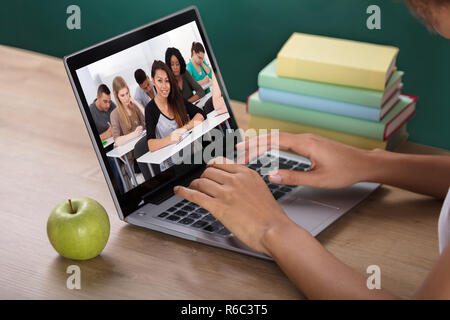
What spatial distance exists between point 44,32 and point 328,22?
1494mm

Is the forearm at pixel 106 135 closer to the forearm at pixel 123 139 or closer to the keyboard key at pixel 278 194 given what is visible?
the forearm at pixel 123 139

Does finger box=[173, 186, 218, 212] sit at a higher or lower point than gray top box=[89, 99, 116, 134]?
lower

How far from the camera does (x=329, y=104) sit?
4.53 ft

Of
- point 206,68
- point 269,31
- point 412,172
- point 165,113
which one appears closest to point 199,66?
point 206,68

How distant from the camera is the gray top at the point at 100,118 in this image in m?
1.02

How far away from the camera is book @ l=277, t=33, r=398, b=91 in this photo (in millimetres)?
1330

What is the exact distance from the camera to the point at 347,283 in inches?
33.7

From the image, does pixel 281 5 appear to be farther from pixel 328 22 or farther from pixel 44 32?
pixel 44 32

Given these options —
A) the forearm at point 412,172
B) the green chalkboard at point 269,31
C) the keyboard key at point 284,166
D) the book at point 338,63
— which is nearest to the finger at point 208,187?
the keyboard key at point 284,166

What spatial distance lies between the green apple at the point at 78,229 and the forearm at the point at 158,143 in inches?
7.0

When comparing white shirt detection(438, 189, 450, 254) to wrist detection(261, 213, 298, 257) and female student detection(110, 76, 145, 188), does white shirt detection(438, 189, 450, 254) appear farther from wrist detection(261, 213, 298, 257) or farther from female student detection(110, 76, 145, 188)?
female student detection(110, 76, 145, 188)

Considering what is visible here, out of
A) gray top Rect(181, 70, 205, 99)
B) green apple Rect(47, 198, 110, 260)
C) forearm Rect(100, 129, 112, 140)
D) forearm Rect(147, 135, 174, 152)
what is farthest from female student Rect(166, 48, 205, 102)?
green apple Rect(47, 198, 110, 260)

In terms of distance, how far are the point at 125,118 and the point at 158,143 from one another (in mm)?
94
